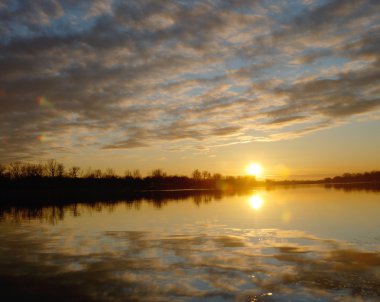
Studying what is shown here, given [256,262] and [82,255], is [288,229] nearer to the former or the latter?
[256,262]

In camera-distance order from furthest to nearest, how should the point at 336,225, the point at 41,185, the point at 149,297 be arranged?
the point at 41,185 → the point at 336,225 → the point at 149,297

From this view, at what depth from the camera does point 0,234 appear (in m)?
26.9

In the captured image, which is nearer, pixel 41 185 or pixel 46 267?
pixel 46 267

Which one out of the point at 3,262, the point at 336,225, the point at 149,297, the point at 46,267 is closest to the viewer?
the point at 149,297

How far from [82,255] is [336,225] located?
19.1 meters

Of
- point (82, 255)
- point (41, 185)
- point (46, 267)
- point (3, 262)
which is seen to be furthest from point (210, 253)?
point (41, 185)

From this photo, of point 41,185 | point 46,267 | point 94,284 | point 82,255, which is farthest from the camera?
point 41,185

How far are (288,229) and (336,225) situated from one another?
4300 millimetres

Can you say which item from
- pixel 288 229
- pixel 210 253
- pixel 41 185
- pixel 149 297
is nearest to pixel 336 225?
pixel 288 229

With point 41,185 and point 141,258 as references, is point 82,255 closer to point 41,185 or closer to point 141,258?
point 141,258

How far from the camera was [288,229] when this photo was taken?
89.3 feet

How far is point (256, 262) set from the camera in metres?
16.6

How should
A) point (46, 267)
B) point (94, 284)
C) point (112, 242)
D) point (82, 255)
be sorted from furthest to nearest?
1. point (112, 242)
2. point (82, 255)
3. point (46, 267)
4. point (94, 284)

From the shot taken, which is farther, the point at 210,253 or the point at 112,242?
the point at 112,242
